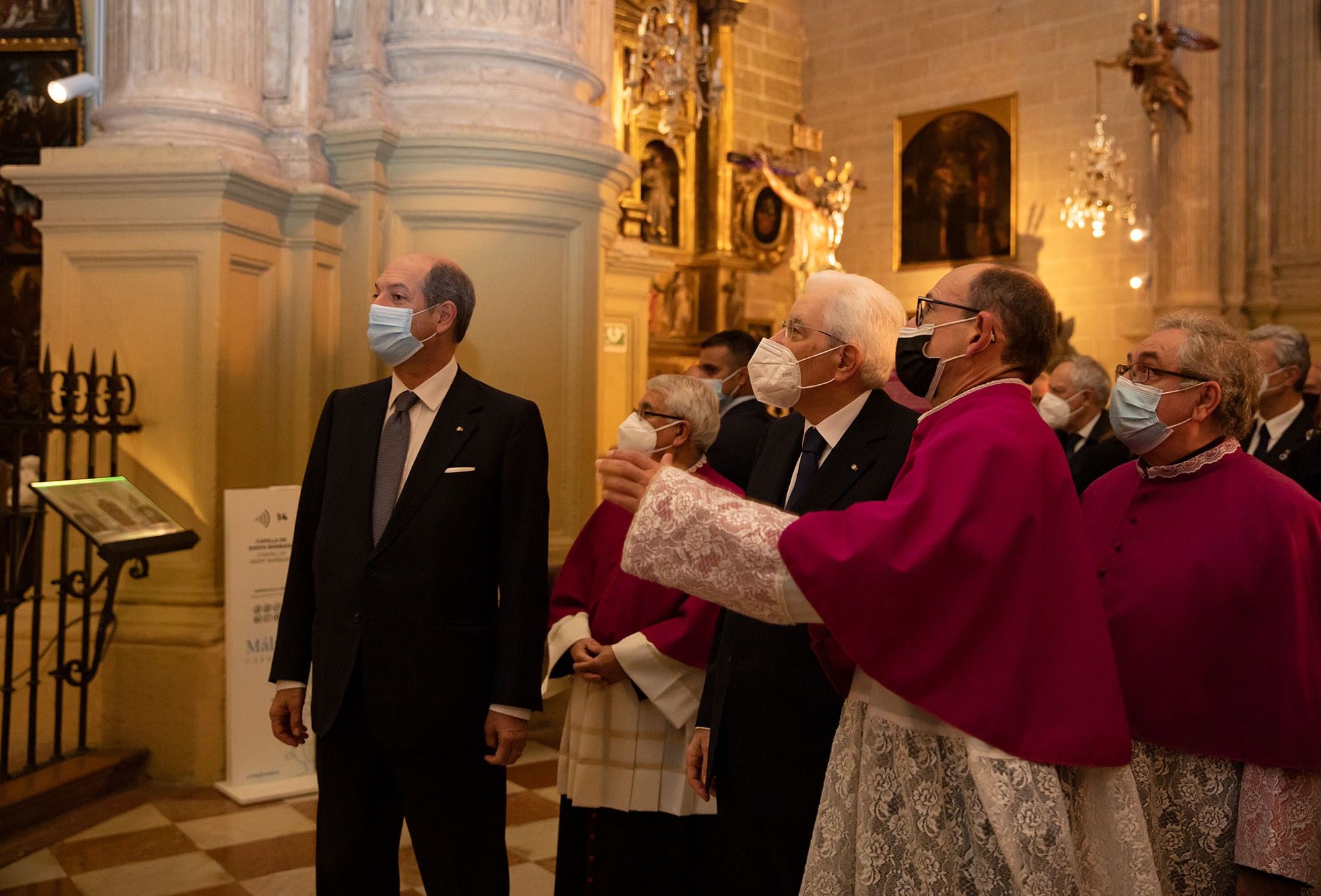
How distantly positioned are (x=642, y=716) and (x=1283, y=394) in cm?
319

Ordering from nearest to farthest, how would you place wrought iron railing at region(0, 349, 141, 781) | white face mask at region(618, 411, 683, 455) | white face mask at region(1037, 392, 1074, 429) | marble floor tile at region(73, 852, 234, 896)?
white face mask at region(618, 411, 683, 455), marble floor tile at region(73, 852, 234, 896), wrought iron railing at region(0, 349, 141, 781), white face mask at region(1037, 392, 1074, 429)

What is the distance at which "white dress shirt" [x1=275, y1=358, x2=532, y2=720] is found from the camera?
294cm

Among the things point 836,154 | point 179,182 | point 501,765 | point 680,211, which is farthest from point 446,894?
point 836,154

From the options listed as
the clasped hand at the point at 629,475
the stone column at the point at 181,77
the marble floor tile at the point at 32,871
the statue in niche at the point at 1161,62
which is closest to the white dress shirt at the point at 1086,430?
the stone column at the point at 181,77

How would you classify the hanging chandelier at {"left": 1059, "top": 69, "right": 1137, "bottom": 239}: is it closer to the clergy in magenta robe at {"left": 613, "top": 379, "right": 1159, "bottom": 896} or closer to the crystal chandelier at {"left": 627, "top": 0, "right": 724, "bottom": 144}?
the crystal chandelier at {"left": 627, "top": 0, "right": 724, "bottom": 144}

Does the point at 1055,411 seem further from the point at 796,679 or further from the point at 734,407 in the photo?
the point at 796,679

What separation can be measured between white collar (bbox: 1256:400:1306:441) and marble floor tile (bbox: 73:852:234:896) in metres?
4.33

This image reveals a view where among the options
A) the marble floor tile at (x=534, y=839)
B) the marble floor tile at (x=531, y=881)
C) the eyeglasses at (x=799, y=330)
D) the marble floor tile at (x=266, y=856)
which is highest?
the eyeglasses at (x=799, y=330)

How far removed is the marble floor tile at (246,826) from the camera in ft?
13.5

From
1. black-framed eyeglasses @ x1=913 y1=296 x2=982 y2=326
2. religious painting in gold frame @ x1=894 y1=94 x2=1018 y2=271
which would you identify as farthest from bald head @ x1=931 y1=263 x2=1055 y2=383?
religious painting in gold frame @ x1=894 y1=94 x2=1018 y2=271

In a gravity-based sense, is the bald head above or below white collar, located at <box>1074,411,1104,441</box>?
above

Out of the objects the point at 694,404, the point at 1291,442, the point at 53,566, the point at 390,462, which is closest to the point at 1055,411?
the point at 1291,442

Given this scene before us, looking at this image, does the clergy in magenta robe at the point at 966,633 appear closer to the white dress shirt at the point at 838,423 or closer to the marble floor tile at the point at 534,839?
the white dress shirt at the point at 838,423

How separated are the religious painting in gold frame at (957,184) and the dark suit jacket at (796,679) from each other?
39.5ft
